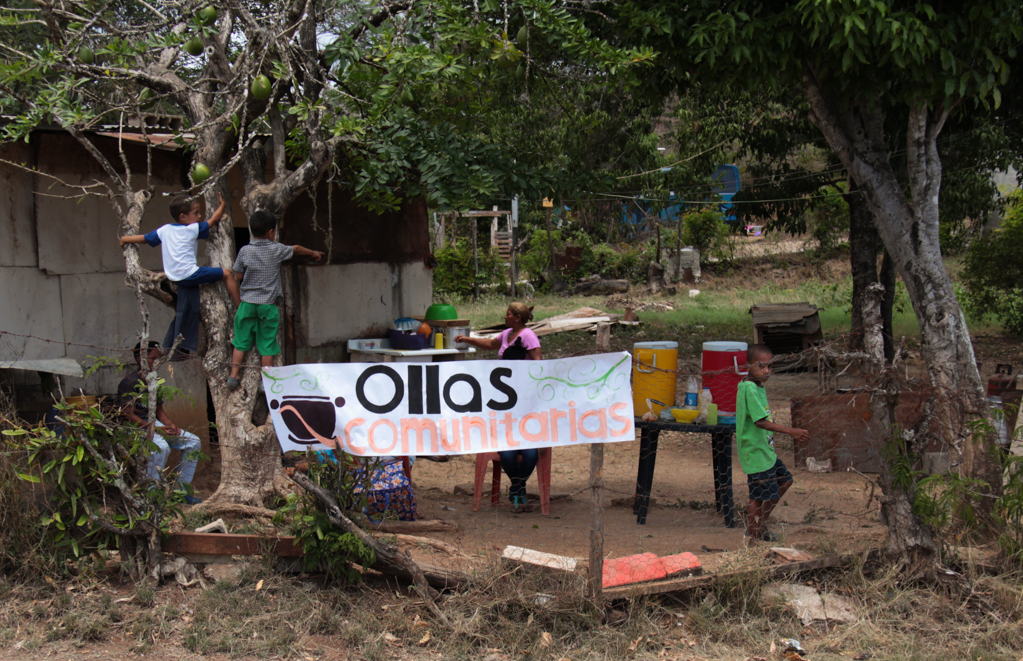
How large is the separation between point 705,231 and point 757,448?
64.7 ft

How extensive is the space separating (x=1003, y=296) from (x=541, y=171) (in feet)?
37.6

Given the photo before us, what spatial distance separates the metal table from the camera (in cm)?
536

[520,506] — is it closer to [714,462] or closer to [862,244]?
[714,462]

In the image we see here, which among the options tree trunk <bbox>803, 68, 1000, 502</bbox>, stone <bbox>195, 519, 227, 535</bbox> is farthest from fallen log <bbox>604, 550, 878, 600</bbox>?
stone <bbox>195, 519, 227, 535</bbox>

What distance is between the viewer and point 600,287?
23.6m

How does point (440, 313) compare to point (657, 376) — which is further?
point (440, 313)

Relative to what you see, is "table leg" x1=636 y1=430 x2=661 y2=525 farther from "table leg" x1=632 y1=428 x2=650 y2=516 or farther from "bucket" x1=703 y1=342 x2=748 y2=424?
"bucket" x1=703 y1=342 x2=748 y2=424

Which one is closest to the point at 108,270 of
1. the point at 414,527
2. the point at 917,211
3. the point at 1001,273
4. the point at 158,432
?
the point at 158,432

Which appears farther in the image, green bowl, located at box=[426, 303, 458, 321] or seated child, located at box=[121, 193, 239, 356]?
green bowl, located at box=[426, 303, 458, 321]

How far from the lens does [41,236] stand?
6340mm

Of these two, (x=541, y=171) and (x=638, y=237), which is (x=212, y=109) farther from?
(x=638, y=237)

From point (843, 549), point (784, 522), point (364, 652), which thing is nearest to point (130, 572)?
point (364, 652)

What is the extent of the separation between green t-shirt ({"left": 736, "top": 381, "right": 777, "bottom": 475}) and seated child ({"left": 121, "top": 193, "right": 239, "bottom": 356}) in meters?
3.61

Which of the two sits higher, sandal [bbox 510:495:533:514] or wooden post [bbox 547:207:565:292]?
wooden post [bbox 547:207:565:292]
